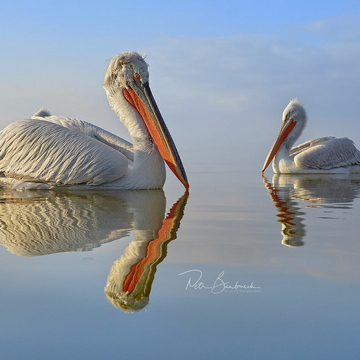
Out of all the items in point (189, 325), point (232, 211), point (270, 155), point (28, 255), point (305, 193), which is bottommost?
point (270, 155)

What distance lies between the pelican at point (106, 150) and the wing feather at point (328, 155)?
5270mm

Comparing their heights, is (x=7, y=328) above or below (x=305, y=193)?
above

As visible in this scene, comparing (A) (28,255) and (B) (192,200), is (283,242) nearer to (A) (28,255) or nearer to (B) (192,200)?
(A) (28,255)

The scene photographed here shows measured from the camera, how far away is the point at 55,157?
5.38 m

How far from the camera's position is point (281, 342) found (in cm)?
140

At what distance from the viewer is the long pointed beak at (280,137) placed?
11.2m

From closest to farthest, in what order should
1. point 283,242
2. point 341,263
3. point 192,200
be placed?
point 341,263 < point 283,242 < point 192,200

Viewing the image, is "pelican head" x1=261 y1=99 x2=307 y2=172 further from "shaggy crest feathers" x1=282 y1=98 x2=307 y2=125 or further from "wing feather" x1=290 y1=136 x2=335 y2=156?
"wing feather" x1=290 y1=136 x2=335 y2=156

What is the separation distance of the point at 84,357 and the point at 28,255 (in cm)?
126

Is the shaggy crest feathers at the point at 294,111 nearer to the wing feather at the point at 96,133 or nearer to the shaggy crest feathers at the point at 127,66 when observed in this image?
the wing feather at the point at 96,133

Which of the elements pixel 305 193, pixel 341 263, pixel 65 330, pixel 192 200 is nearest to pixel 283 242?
pixel 341 263

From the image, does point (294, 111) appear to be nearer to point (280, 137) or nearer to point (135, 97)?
point (280, 137)

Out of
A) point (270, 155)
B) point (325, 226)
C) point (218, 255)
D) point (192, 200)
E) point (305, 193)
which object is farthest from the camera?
point (270, 155)

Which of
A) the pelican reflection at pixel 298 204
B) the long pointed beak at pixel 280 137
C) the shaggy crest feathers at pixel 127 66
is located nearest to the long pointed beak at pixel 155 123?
the shaggy crest feathers at pixel 127 66
